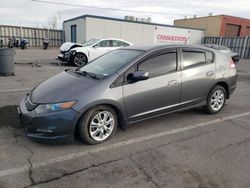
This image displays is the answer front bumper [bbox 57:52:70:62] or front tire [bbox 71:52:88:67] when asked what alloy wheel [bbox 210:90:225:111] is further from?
front bumper [bbox 57:52:70:62]

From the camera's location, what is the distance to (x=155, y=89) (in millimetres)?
3703

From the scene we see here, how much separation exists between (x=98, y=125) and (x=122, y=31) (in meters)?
20.4

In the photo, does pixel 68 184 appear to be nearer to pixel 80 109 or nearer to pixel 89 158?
pixel 89 158

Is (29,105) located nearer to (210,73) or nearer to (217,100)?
(210,73)

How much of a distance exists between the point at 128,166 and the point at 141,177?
0.90 ft

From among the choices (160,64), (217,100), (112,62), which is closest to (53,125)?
(112,62)

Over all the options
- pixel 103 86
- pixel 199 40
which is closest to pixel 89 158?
pixel 103 86

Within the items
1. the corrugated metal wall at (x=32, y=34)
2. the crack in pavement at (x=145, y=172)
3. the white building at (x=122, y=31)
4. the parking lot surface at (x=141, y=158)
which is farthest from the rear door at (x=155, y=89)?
→ the corrugated metal wall at (x=32, y=34)

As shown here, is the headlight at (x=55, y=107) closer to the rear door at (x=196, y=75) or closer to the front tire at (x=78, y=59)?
the rear door at (x=196, y=75)

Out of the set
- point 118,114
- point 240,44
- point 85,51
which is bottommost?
point 240,44

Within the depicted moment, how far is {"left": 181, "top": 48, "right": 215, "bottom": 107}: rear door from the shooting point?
4.12m

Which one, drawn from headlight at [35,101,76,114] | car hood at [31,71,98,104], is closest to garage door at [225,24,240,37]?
car hood at [31,71,98,104]

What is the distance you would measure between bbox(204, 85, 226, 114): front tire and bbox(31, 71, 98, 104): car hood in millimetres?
2617

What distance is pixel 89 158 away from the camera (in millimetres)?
2975
